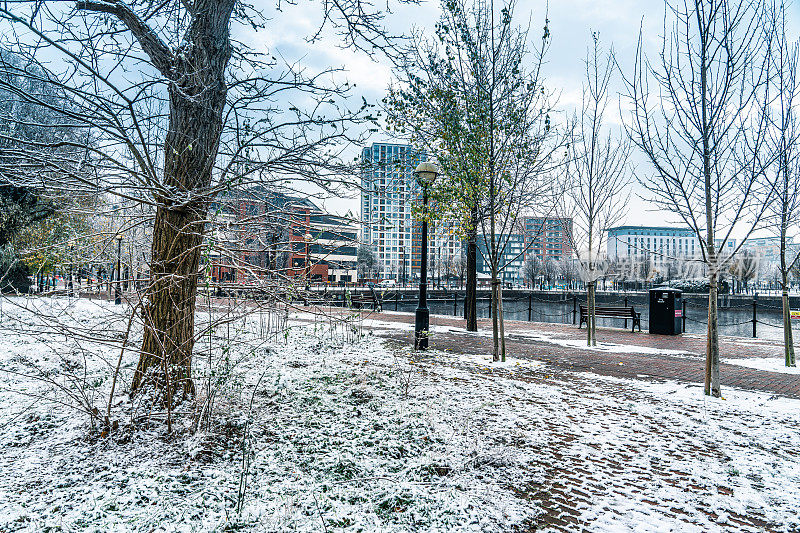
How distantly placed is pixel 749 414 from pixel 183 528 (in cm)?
603

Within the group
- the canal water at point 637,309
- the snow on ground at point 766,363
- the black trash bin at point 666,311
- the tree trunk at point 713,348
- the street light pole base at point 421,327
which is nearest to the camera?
the tree trunk at point 713,348

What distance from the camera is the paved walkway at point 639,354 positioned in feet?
22.5

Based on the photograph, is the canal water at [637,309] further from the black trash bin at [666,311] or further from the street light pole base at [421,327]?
the street light pole base at [421,327]

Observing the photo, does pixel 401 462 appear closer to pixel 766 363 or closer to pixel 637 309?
pixel 766 363

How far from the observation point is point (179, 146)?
438cm

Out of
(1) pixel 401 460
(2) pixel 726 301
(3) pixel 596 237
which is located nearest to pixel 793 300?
(2) pixel 726 301

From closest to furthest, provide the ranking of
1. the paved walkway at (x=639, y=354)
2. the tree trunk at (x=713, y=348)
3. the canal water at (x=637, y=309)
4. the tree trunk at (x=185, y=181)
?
the tree trunk at (x=185, y=181) < the tree trunk at (x=713, y=348) < the paved walkway at (x=639, y=354) < the canal water at (x=637, y=309)

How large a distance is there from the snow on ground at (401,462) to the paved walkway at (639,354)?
1501mm

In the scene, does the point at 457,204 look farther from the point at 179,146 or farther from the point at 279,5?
the point at 179,146

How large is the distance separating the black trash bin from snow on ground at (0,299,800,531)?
8.24m

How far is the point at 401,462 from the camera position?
3.41m

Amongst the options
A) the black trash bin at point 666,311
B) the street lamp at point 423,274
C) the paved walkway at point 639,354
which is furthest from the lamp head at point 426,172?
the black trash bin at point 666,311

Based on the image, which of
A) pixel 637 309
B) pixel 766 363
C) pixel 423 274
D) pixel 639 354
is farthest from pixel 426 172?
pixel 637 309

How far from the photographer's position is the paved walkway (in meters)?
6.87
